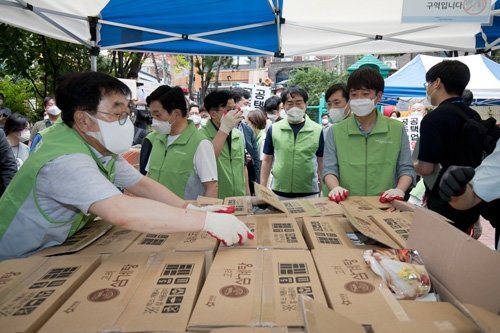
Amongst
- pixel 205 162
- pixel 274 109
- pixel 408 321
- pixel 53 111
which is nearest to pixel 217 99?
pixel 205 162

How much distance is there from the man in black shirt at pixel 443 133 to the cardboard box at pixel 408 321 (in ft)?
5.97

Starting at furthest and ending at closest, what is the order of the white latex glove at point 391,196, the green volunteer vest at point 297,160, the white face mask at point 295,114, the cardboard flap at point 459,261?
the white face mask at point 295,114, the green volunteer vest at point 297,160, the white latex glove at point 391,196, the cardboard flap at point 459,261

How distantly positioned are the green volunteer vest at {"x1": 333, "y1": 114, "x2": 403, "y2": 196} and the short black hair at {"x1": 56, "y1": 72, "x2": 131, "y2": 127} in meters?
1.64

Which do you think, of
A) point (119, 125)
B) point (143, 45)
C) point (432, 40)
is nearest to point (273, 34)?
point (143, 45)

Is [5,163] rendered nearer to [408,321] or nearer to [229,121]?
[229,121]

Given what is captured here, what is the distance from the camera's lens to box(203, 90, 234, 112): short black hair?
11.8ft


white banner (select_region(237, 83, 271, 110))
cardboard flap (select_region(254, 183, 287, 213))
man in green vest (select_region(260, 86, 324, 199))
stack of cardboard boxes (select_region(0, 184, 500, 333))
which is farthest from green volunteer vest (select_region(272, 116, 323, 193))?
white banner (select_region(237, 83, 271, 110))

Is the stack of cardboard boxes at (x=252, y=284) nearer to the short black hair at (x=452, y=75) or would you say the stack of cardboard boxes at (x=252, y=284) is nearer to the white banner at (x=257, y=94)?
the short black hair at (x=452, y=75)

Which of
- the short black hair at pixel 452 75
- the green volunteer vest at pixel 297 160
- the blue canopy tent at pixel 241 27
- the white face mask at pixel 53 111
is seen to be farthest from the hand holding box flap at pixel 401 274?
the white face mask at pixel 53 111

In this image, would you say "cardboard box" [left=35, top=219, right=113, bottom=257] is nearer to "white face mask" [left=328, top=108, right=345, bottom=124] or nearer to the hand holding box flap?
the hand holding box flap

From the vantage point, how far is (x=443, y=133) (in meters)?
2.69

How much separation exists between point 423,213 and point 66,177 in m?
1.35

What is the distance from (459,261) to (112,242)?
4.31 feet

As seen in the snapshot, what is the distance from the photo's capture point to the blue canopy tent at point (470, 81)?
7836mm
